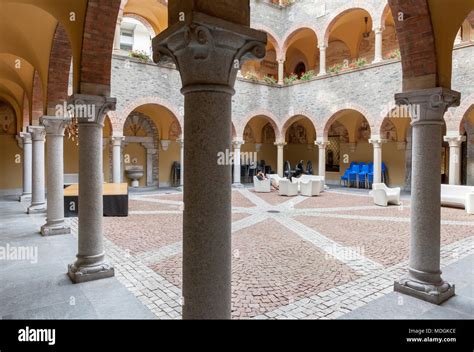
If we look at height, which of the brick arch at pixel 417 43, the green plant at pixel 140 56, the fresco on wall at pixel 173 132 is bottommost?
the brick arch at pixel 417 43

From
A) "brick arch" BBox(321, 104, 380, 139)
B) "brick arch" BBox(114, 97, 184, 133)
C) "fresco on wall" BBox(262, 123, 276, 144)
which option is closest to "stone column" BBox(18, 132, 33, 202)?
"brick arch" BBox(114, 97, 184, 133)

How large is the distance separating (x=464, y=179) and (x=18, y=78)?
19.3m

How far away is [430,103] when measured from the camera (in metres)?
3.96

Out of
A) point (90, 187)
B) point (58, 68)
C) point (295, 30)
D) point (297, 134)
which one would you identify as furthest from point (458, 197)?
point (297, 134)

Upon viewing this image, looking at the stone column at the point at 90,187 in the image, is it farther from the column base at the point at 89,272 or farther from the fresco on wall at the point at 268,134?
the fresco on wall at the point at 268,134

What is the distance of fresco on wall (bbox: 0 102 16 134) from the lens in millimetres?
15337

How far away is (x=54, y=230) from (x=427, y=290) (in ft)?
23.4

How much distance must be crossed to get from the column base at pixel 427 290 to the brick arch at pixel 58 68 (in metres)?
6.83

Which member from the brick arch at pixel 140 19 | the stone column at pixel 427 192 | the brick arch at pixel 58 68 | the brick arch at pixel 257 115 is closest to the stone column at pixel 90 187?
the brick arch at pixel 58 68

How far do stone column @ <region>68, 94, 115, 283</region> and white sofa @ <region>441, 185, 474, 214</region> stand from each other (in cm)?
1043

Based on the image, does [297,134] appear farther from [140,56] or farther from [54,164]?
[54,164]

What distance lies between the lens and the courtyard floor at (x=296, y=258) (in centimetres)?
391
